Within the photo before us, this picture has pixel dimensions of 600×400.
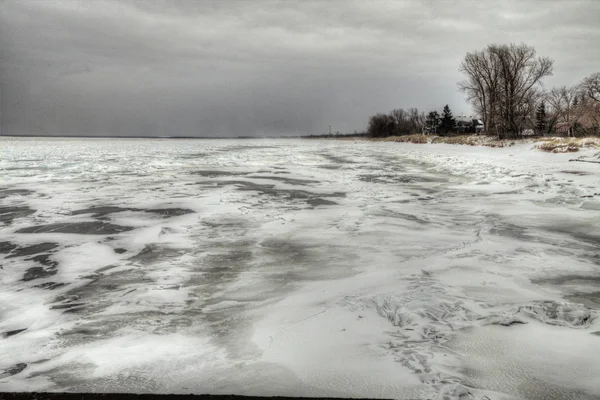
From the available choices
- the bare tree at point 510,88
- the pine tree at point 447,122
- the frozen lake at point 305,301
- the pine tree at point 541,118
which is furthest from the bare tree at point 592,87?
the pine tree at point 447,122

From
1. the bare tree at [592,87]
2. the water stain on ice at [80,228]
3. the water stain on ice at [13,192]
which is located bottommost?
the water stain on ice at [80,228]

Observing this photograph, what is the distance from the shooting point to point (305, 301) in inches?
109

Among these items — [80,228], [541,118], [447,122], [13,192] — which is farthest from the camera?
[447,122]

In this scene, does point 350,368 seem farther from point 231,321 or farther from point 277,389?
point 231,321

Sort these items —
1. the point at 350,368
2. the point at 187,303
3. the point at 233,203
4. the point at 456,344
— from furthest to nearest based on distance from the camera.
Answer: the point at 233,203 → the point at 187,303 → the point at 456,344 → the point at 350,368

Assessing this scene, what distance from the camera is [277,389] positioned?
1731 millimetres

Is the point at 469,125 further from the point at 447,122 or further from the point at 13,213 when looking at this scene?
the point at 13,213

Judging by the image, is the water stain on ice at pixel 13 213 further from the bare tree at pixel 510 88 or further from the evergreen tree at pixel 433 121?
the evergreen tree at pixel 433 121

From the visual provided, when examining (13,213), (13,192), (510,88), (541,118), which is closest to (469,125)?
(541,118)

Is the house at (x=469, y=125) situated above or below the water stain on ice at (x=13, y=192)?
above

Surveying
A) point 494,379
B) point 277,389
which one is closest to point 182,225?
point 277,389

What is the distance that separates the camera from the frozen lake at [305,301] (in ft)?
6.00

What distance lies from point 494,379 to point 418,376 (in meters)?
0.34

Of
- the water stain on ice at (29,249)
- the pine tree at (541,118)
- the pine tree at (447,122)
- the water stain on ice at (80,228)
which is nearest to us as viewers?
the water stain on ice at (29,249)
